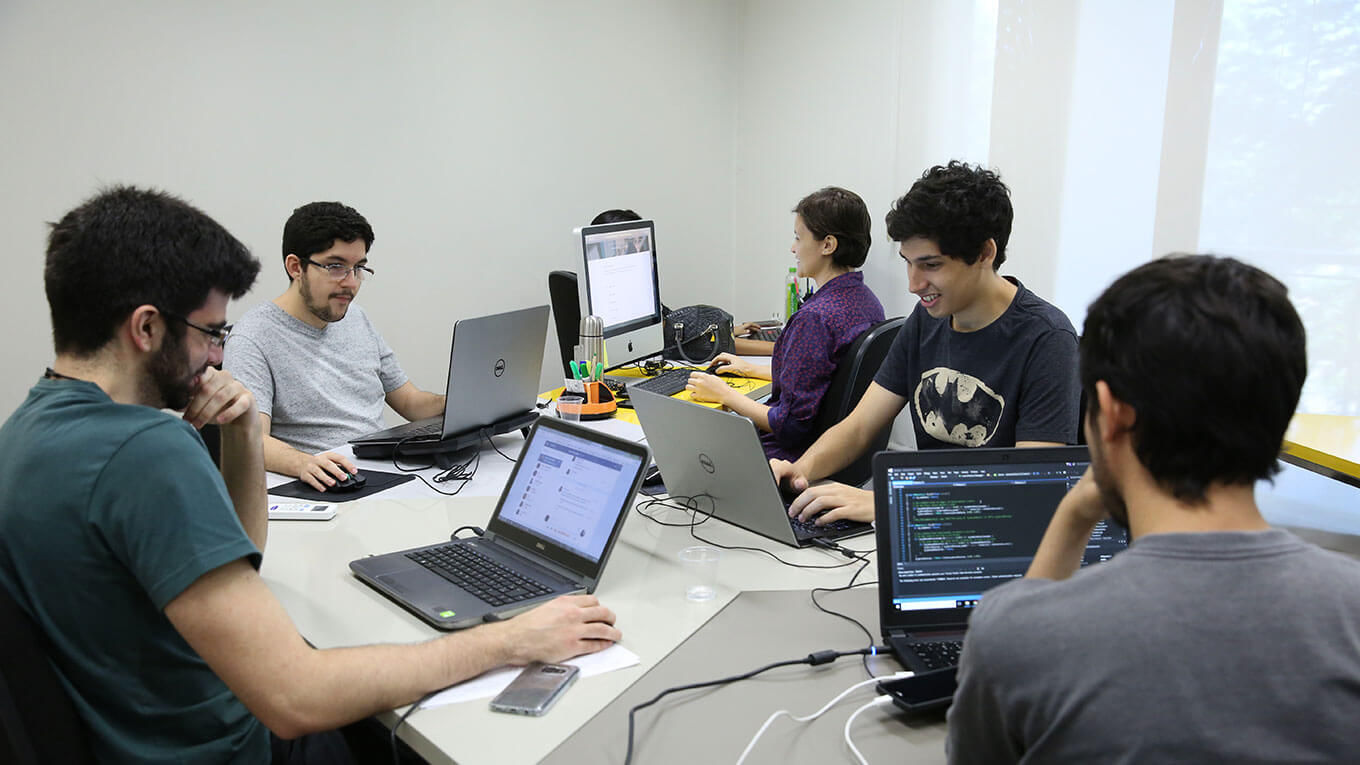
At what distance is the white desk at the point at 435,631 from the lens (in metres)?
1.12

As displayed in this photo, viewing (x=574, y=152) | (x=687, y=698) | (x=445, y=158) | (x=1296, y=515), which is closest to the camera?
(x=687, y=698)

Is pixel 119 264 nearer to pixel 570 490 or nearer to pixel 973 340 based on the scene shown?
pixel 570 490

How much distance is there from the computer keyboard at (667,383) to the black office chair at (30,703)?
6.51ft

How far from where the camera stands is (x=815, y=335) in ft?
8.59

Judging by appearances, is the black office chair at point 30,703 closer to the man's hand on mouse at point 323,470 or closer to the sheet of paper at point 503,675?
the sheet of paper at point 503,675

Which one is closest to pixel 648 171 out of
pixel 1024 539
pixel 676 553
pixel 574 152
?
pixel 574 152

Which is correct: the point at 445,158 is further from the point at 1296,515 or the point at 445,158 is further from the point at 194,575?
the point at 1296,515

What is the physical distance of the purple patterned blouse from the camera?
2.61 meters

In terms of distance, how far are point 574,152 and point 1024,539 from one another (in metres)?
3.34

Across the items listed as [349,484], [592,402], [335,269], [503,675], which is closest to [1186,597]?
[503,675]

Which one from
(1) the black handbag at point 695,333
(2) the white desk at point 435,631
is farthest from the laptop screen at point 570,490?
(1) the black handbag at point 695,333

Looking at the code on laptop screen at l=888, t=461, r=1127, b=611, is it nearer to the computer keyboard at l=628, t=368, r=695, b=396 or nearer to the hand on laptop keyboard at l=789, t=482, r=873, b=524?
the hand on laptop keyboard at l=789, t=482, r=873, b=524

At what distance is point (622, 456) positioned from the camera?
1496 millimetres

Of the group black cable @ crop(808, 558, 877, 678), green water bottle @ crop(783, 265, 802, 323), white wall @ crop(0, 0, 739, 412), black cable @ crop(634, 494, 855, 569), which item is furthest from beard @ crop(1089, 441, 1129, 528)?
green water bottle @ crop(783, 265, 802, 323)
